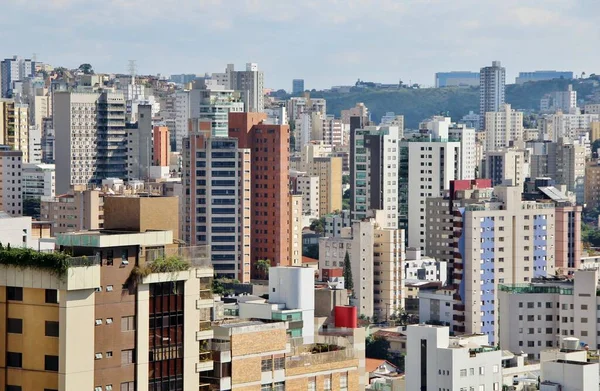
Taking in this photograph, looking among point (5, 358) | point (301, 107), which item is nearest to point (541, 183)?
point (5, 358)

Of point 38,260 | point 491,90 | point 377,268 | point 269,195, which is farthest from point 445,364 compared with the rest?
point 491,90

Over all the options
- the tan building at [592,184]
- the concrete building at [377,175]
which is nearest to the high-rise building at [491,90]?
the tan building at [592,184]

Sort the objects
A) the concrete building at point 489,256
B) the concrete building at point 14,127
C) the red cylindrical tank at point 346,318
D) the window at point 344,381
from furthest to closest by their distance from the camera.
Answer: the concrete building at point 14,127, the concrete building at point 489,256, the red cylindrical tank at point 346,318, the window at point 344,381

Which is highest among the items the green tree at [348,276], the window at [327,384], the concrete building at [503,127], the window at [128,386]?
the concrete building at [503,127]

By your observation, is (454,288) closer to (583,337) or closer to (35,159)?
(583,337)

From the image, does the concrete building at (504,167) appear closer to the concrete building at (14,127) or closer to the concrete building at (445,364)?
the concrete building at (14,127)
